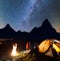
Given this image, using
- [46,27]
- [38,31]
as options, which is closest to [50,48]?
[38,31]

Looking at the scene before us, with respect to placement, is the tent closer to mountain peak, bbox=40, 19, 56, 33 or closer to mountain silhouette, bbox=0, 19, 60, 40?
mountain silhouette, bbox=0, 19, 60, 40

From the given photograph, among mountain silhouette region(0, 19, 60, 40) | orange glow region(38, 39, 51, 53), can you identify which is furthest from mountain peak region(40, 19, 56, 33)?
orange glow region(38, 39, 51, 53)

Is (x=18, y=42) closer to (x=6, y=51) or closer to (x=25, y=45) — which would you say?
(x=25, y=45)

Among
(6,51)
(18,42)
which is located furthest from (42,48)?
(18,42)

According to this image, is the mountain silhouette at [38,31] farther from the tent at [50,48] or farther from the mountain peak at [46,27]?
the tent at [50,48]

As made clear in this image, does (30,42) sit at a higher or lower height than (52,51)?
higher

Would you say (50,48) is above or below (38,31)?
below

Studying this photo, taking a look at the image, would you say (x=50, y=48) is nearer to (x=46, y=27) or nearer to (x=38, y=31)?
(x=38, y=31)

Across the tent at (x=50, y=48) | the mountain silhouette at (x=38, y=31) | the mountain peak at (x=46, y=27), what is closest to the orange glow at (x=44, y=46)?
the tent at (x=50, y=48)

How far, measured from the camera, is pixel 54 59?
12.8 m

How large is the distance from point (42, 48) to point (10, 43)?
18.9 meters

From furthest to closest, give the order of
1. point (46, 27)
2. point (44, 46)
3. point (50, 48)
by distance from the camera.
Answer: point (46, 27)
point (44, 46)
point (50, 48)

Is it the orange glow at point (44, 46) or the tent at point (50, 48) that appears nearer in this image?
the tent at point (50, 48)

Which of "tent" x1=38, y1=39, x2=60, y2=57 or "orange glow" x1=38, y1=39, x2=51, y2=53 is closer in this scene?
"tent" x1=38, y1=39, x2=60, y2=57
